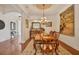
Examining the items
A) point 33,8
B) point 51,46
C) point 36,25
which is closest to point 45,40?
point 51,46

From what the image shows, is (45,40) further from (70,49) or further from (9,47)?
(9,47)

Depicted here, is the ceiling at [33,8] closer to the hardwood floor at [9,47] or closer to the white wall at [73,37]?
the white wall at [73,37]

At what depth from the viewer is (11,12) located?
220cm

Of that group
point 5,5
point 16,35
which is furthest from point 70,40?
point 5,5

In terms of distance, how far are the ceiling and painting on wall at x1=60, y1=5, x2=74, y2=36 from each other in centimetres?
12

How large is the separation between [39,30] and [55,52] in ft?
1.61

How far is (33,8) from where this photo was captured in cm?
223

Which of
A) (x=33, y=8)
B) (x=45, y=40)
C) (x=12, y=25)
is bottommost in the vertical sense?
(x=45, y=40)

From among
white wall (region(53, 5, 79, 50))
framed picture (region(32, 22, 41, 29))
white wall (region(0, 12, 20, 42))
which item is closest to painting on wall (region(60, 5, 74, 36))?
white wall (region(53, 5, 79, 50))

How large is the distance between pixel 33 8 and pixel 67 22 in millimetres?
654

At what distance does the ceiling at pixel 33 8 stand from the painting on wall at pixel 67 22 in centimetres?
12

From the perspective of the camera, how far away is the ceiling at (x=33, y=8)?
2.20 metres

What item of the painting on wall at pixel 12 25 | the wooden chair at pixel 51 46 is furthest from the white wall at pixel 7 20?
the wooden chair at pixel 51 46
